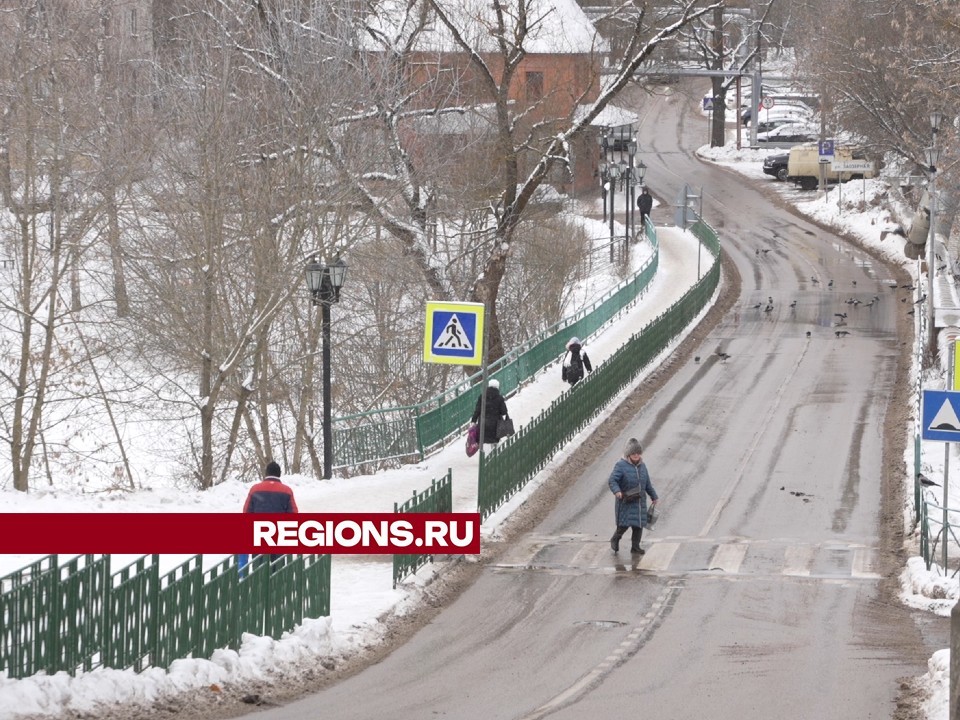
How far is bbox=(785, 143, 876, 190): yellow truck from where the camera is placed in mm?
64625

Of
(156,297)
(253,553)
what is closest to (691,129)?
(156,297)

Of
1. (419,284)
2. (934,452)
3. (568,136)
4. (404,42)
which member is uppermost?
(404,42)

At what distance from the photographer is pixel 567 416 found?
2556cm

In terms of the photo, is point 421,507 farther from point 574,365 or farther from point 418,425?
point 574,365

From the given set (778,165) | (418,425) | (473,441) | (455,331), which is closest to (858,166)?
(778,165)

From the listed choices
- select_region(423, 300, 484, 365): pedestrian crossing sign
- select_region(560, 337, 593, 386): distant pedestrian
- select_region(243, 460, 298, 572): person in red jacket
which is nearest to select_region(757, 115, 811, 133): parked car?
select_region(560, 337, 593, 386): distant pedestrian

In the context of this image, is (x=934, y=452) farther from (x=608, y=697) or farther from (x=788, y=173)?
(x=788, y=173)

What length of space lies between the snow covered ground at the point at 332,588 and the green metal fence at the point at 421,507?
0.14 meters

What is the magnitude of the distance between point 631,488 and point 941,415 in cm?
403

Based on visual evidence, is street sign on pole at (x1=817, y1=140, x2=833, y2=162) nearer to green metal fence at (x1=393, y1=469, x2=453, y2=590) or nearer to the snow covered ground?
the snow covered ground

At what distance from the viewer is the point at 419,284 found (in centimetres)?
3584

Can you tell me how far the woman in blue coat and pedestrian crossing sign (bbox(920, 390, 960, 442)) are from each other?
142 inches

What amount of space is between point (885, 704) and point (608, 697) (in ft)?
7.72

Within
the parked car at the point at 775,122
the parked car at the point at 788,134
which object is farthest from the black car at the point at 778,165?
the parked car at the point at 775,122
